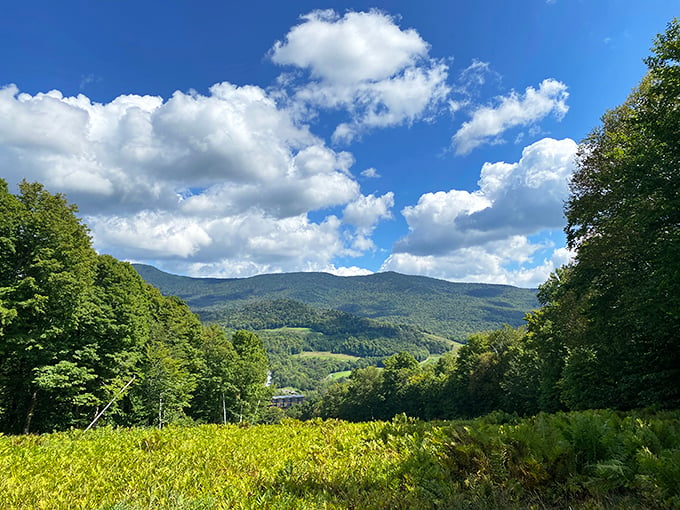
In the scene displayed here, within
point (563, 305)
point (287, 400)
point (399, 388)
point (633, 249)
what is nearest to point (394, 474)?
point (633, 249)

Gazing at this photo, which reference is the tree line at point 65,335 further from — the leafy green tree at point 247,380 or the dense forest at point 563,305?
the leafy green tree at point 247,380

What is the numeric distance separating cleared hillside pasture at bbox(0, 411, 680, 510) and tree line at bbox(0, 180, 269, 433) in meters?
Answer: 11.7

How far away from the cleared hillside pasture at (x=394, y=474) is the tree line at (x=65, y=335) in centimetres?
1168

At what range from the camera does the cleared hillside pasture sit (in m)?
4.45

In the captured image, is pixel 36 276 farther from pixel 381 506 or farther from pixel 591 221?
pixel 591 221

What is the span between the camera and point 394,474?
5754 mm

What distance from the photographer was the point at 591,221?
16.7 meters

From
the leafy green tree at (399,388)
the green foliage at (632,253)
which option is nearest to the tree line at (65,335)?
the green foliage at (632,253)

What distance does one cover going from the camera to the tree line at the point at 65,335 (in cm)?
1719

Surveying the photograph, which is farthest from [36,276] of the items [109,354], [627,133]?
[627,133]

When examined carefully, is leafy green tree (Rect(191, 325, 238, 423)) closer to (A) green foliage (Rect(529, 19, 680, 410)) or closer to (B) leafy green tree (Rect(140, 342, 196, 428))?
(B) leafy green tree (Rect(140, 342, 196, 428))

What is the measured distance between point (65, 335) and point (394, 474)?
2045cm

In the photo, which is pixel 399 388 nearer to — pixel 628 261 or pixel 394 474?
pixel 628 261

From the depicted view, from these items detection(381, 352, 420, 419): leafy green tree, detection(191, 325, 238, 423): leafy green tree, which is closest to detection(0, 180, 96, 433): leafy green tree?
detection(191, 325, 238, 423): leafy green tree
